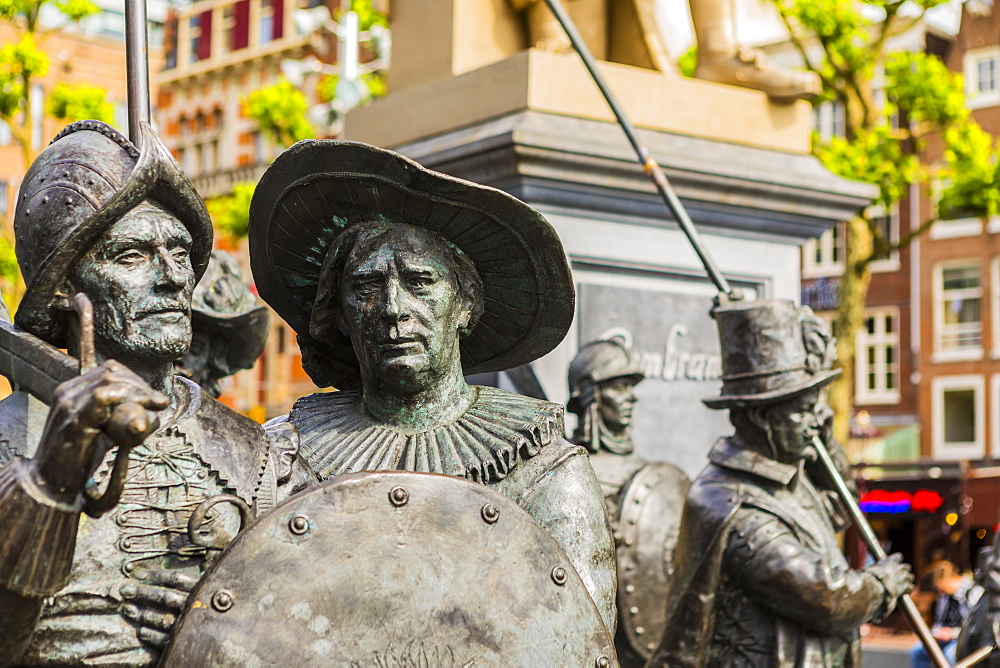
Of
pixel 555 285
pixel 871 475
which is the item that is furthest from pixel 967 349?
pixel 555 285

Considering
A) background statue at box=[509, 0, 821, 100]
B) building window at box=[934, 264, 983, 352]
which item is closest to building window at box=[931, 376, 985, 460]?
building window at box=[934, 264, 983, 352]

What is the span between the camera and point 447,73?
22.8 ft

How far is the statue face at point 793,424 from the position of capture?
5523mm

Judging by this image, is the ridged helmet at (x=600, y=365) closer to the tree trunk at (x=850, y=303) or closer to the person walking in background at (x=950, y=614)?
the person walking in background at (x=950, y=614)

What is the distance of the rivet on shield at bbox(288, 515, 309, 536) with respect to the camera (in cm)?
291

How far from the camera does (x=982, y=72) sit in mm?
35125

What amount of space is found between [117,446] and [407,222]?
98 centimetres

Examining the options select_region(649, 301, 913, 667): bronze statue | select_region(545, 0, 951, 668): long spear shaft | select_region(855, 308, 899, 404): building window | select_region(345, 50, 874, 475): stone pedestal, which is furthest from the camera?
select_region(855, 308, 899, 404): building window

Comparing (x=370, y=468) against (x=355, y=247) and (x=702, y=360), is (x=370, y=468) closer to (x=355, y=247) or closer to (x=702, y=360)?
(x=355, y=247)

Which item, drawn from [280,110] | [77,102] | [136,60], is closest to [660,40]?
[136,60]

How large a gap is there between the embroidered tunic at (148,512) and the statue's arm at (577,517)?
0.52 metres

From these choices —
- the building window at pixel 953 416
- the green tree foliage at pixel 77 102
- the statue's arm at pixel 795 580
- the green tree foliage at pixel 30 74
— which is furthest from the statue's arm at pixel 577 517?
the building window at pixel 953 416

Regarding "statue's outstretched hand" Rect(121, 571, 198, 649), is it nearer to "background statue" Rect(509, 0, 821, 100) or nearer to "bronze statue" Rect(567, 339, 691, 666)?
"bronze statue" Rect(567, 339, 691, 666)

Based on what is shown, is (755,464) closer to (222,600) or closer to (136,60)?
(136,60)
